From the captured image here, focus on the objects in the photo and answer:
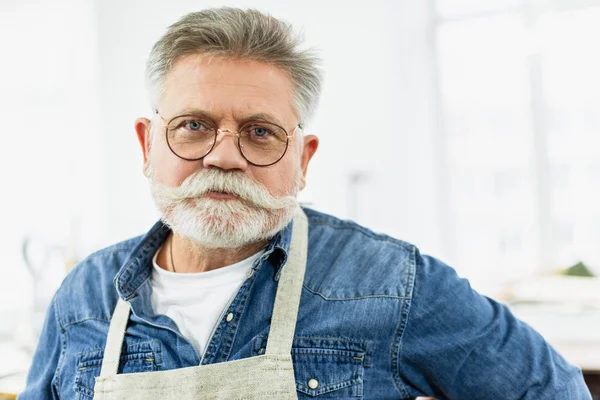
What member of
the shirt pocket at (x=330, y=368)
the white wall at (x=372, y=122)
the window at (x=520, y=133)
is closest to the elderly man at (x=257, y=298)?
the shirt pocket at (x=330, y=368)

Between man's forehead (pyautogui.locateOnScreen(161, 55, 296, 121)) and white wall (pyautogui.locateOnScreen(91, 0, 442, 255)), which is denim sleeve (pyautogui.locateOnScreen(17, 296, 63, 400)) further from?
white wall (pyautogui.locateOnScreen(91, 0, 442, 255))

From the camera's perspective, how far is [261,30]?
1133 millimetres

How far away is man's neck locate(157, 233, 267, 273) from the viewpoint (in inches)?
46.6

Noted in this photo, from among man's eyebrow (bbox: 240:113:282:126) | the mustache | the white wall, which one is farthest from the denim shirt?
the white wall

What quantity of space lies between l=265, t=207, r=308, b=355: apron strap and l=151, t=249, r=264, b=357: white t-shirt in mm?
71

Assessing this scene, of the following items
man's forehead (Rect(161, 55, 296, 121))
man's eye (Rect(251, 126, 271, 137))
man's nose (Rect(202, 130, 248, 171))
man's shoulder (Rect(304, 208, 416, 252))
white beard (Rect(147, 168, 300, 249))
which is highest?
man's forehead (Rect(161, 55, 296, 121))

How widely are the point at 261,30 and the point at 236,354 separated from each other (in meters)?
0.58

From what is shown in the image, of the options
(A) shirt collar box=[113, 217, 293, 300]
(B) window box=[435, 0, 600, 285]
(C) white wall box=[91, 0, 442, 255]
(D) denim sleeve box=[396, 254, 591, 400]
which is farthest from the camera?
(B) window box=[435, 0, 600, 285]

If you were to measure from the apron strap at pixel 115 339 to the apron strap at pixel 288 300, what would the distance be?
273 mm

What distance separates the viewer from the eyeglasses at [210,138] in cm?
110

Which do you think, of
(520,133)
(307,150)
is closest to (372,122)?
(520,133)

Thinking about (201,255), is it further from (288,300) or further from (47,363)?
(47,363)

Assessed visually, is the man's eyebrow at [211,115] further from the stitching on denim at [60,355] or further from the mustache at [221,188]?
the stitching on denim at [60,355]

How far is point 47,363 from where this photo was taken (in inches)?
47.6
